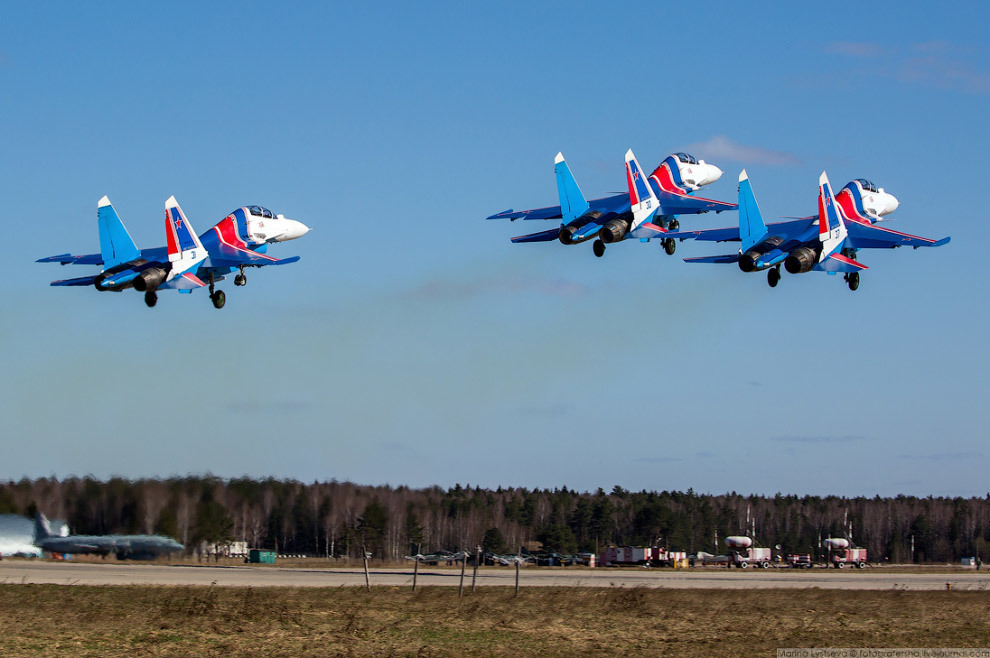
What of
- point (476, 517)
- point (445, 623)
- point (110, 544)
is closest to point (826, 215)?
point (445, 623)

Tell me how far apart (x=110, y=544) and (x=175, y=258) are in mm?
25054

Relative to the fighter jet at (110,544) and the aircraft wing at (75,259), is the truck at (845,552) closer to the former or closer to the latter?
the fighter jet at (110,544)

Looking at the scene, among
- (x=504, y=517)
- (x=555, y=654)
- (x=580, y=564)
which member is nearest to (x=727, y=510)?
(x=504, y=517)

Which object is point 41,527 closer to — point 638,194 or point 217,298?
point 217,298

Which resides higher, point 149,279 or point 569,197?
point 569,197

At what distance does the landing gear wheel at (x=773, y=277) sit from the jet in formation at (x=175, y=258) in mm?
18947

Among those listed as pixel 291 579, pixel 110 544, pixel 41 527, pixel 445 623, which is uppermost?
pixel 41 527

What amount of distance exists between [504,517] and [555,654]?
269ft

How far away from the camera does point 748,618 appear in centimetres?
3466

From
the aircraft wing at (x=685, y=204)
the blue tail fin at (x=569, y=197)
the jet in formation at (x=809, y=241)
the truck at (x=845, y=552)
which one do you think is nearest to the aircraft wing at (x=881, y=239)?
the jet in formation at (x=809, y=241)

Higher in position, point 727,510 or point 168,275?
point 168,275

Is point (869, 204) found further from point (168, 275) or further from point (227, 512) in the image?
point (227, 512)

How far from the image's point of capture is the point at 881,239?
46.9 metres

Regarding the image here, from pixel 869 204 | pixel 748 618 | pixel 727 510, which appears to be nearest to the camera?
pixel 748 618
